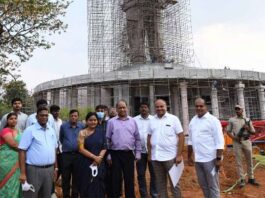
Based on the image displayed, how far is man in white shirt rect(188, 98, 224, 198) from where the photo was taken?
4.15 m

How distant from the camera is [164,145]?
4293 millimetres

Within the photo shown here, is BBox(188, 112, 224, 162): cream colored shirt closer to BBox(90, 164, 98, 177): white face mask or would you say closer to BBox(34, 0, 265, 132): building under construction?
BBox(90, 164, 98, 177): white face mask

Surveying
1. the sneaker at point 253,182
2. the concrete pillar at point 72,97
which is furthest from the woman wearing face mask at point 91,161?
the concrete pillar at point 72,97

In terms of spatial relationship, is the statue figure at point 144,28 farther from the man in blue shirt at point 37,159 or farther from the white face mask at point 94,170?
the man in blue shirt at point 37,159

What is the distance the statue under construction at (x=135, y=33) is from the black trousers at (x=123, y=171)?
16874 mm

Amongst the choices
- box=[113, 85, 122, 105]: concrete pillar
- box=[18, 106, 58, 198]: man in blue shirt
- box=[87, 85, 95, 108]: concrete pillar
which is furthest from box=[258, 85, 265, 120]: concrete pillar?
box=[18, 106, 58, 198]: man in blue shirt

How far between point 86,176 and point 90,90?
1500 cm

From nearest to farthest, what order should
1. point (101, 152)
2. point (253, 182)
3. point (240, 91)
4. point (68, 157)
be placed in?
point (101, 152) → point (68, 157) → point (253, 182) → point (240, 91)

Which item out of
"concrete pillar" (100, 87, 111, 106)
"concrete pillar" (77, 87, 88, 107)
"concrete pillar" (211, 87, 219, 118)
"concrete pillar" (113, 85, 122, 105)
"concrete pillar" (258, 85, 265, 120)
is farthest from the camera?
"concrete pillar" (258, 85, 265, 120)

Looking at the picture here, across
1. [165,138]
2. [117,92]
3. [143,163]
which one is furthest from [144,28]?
[165,138]

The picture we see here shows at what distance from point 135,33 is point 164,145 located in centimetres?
1827

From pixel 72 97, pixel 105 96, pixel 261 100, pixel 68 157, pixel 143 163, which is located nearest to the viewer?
pixel 68 157

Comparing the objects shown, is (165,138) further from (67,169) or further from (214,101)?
(214,101)

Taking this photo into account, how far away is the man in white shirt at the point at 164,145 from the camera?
14.0ft
